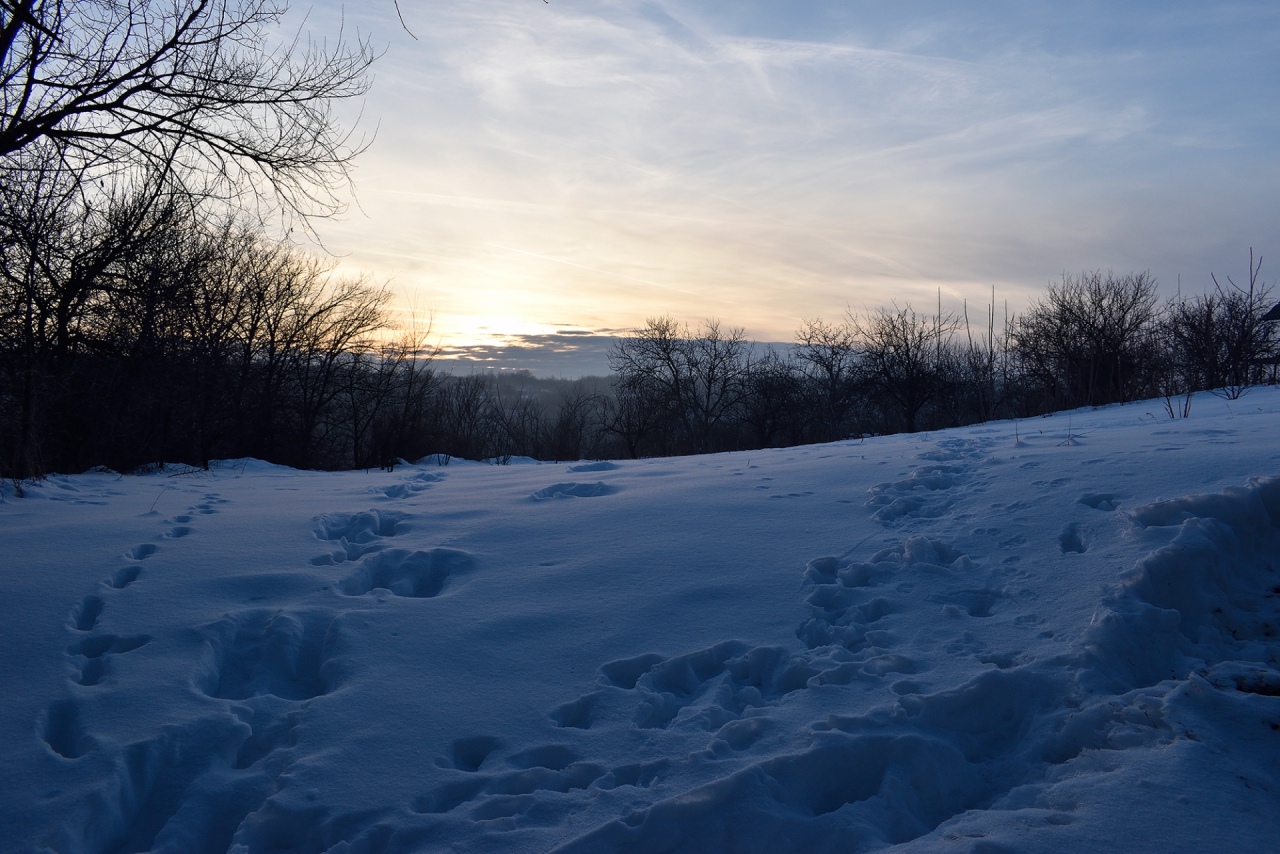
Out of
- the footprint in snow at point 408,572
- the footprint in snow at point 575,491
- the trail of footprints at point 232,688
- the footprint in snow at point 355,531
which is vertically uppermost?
the footprint in snow at point 575,491

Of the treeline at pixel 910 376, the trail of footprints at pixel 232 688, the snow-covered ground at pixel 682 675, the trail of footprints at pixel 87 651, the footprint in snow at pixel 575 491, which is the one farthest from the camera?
the treeline at pixel 910 376

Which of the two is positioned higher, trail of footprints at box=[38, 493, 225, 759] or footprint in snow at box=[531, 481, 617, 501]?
footprint in snow at box=[531, 481, 617, 501]

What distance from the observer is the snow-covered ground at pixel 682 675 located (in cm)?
177

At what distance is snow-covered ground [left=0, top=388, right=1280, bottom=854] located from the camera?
177cm

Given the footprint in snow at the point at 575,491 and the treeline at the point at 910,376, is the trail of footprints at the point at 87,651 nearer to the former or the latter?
the footprint in snow at the point at 575,491

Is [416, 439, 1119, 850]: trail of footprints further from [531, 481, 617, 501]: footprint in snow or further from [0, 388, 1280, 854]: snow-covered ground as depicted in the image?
[531, 481, 617, 501]: footprint in snow

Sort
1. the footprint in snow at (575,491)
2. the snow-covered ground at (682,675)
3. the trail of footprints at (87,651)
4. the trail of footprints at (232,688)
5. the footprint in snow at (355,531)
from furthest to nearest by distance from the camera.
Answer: the footprint in snow at (575,491) < the footprint in snow at (355,531) < the trail of footprints at (87,651) < the trail of footprints at (232,688) < the snow-covered ground at (682,675)

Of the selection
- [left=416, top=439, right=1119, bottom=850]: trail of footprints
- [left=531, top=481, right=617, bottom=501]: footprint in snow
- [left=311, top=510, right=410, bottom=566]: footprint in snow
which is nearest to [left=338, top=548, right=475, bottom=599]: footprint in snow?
[left=311, top=510, right=410, bottom=566]: footprint in snow

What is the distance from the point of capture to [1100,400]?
62.3 ft

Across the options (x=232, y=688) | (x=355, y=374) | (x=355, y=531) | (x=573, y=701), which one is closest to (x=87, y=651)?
(x=232, y=688)

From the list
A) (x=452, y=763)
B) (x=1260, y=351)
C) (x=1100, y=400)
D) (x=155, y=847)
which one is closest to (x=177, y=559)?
(x=155, y=847)

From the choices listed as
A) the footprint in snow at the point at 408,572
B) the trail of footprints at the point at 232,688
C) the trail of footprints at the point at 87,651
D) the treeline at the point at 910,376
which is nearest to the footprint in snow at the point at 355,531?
the trail of footprints at the point at 232,688

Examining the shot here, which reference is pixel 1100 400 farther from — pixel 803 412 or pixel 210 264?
pixel 210 264

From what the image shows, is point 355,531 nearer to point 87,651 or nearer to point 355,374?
point 87,651
